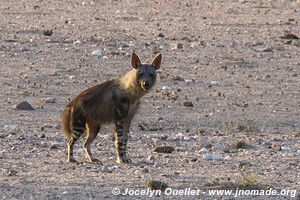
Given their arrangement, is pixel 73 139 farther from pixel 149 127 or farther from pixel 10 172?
pixel 149 127

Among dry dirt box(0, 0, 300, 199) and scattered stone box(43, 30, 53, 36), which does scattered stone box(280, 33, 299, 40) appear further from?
scattered stone box(43, 30, 53, 36)

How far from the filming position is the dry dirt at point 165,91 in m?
11.6

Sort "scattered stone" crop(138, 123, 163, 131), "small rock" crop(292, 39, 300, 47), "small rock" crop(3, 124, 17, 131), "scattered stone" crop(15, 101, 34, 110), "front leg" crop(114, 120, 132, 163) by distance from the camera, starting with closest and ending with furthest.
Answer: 1. "front leg" crop(114, 120, 132, 163)
2. "small rock" crop(3, 124, 17, 131)
3. "scattered stone" crop(138, 123, 163, 131)
4. "scattered stone" crop(15, 101, 34, 110)
5. "small rock" crop(292, 39, 300, 47)

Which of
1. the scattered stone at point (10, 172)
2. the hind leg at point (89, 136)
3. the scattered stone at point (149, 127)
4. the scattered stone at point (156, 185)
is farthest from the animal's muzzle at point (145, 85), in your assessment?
the scattered stone at point (149, 127)

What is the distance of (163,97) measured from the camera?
1856cm

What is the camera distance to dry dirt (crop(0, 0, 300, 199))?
11.6 metres

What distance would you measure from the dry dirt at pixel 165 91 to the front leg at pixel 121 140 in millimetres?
252

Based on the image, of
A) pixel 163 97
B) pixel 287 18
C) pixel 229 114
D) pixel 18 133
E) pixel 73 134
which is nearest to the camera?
pixel 73 134

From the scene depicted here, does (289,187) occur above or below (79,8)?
above

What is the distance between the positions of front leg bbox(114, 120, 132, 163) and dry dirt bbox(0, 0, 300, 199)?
25 centimetres

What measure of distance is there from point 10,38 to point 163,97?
697 centimetres

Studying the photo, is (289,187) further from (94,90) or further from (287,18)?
(287,18)

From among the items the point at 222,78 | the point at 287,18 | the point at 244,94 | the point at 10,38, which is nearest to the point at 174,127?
the point at 244,94

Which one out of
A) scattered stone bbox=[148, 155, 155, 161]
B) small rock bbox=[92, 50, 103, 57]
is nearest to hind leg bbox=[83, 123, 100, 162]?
scattered stone bbox=[148, 155, 155, 161]
